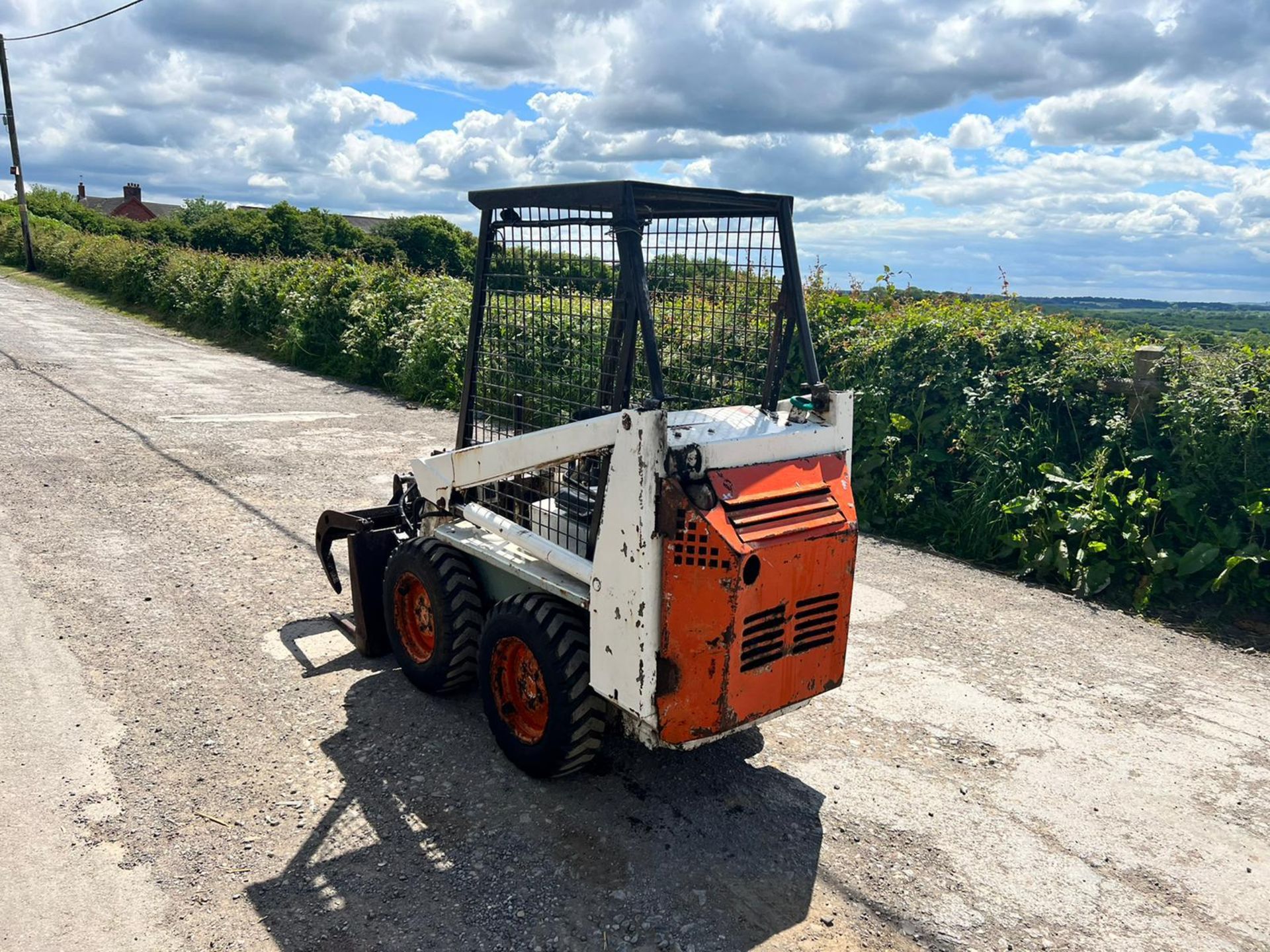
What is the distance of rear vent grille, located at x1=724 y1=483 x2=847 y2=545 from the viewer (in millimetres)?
3395

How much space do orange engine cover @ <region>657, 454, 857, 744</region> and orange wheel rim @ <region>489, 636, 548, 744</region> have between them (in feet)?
2.39

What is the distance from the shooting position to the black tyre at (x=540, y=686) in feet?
12.2

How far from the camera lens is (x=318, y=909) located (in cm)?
330

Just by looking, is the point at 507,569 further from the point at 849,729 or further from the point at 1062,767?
the point at 1062,767

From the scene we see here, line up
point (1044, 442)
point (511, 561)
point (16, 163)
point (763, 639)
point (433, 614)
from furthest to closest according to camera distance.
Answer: point (16, 163), point (1044, 442), point (433, 614), point (511, 561), point (763, 639)

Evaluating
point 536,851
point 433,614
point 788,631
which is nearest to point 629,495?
point 788,631

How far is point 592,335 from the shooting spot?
395 centimetres

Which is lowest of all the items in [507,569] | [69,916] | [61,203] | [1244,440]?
[69,916]

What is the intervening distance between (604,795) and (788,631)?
3.66 ft

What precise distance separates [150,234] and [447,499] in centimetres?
4587

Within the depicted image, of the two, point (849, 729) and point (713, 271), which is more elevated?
point (713, 271)

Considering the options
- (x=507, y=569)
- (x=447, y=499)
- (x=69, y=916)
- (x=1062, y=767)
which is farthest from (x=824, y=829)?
(x=69, y=916)

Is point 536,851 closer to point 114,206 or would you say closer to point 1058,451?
point 1058,451

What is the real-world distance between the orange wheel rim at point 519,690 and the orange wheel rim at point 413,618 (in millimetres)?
705
